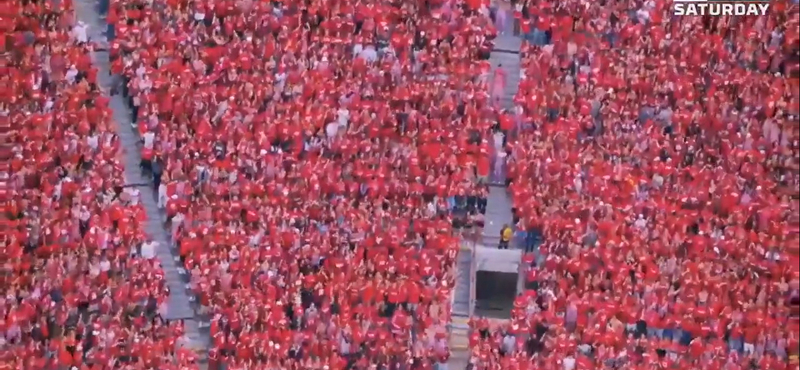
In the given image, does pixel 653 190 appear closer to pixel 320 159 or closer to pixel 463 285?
pixel 463 285

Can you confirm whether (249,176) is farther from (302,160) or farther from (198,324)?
(198,324)

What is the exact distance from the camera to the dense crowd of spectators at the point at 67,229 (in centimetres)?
403

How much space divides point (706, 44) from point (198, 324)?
265 cm

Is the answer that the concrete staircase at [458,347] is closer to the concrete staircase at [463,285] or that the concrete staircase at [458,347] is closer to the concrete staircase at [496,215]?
the concrete staircase at [463,285]

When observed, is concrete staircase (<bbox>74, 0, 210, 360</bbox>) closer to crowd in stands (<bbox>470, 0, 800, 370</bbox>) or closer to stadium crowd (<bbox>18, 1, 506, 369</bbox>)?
stadium crowd (<bbox>18, 1, 506, 369</bbox>)

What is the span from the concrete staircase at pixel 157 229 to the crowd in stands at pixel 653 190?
132cm

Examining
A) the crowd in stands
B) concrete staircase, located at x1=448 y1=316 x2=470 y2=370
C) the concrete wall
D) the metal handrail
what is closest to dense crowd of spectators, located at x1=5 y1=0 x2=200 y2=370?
concrete staircase, located at x1=448 y1=316 x2=470 y2=370

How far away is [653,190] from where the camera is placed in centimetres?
389

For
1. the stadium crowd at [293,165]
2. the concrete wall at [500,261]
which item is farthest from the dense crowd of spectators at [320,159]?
the concrete wall at [500,261]

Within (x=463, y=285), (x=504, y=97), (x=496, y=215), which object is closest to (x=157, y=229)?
(x=463, y=285)

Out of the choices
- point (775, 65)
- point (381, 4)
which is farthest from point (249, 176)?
point (775, 65)

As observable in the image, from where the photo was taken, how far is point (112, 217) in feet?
13.4

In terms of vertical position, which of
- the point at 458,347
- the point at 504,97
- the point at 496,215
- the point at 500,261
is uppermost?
the point at 504,97

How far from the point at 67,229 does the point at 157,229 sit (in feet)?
1.34
